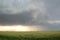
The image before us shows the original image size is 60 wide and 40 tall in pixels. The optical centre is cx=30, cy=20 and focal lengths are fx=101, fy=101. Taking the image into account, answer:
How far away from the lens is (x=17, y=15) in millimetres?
517

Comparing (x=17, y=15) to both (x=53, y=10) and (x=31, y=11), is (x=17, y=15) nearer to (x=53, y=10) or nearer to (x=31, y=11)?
(x=31, y=11)

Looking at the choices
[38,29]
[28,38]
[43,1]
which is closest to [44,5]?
[43,1]

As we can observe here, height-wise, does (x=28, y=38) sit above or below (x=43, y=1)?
below

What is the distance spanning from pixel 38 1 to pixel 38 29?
0.49 feet

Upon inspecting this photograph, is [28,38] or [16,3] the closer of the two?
[16,3]

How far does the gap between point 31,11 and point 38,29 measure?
10 cm

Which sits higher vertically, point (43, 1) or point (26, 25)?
point (43, 1)

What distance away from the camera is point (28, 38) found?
0.69 m

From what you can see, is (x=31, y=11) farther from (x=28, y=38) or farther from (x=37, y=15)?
(x=28, y=38)

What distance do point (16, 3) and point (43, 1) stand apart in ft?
0.47

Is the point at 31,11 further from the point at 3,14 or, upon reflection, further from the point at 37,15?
the point at 3,14

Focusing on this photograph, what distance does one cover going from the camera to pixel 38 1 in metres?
0.53

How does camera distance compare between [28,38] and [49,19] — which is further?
[28,38]

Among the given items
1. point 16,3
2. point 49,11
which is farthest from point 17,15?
A: point 49,11
